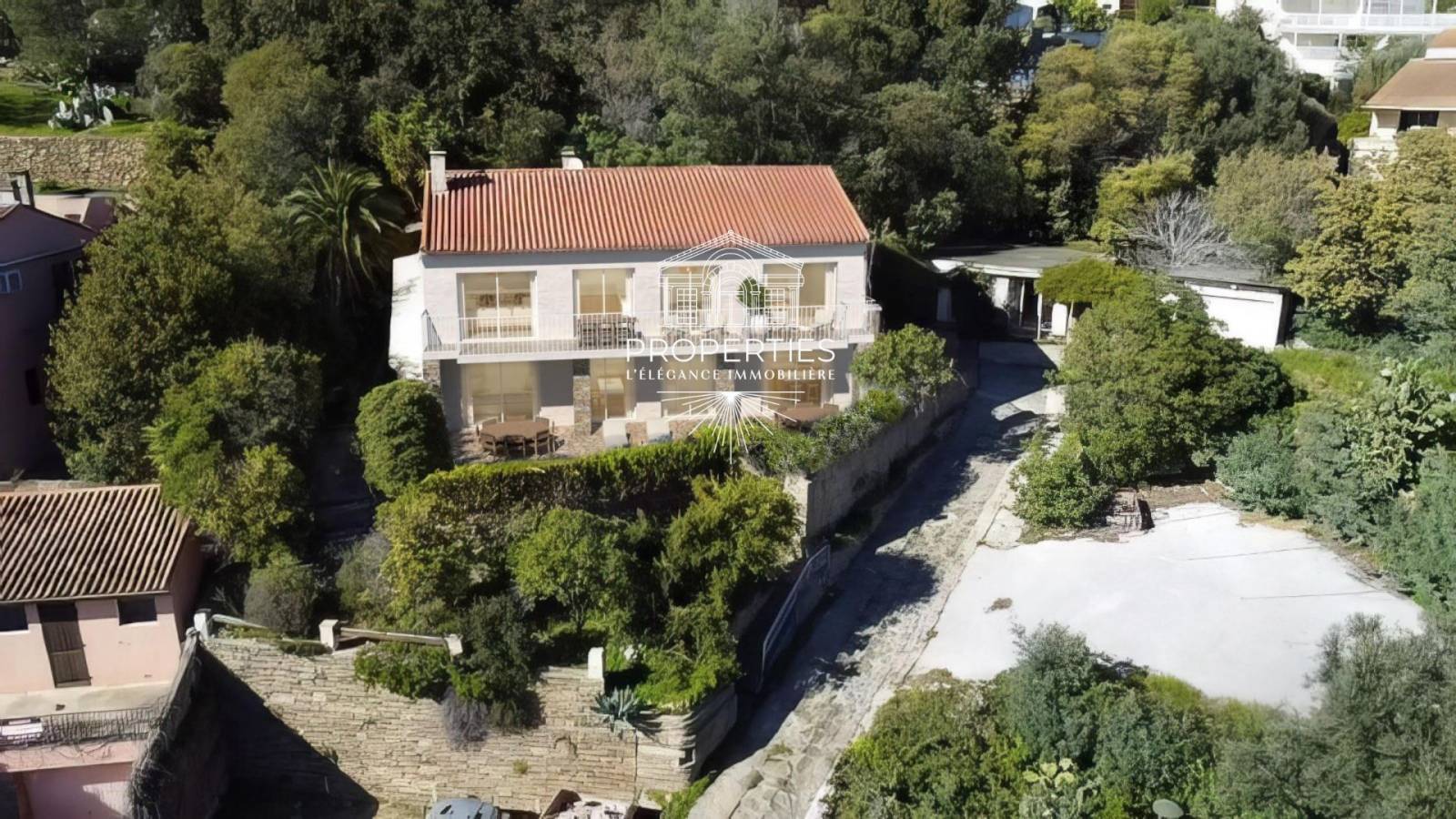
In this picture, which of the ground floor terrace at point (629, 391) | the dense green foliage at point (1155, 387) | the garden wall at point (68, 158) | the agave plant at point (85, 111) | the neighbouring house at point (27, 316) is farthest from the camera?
the agave plant at point (85, 111)

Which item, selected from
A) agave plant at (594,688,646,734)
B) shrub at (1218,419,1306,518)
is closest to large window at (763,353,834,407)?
agave plant at (594,688,646,734)

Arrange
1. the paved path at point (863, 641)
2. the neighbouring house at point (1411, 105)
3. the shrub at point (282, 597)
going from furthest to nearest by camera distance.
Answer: the neighbouring house at point (1411, 105)
the shrub at point (282, 597)
the paved path at point (863, 641)

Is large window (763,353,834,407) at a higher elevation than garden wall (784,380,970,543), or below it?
higher

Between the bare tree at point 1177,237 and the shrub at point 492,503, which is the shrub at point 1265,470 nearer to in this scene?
the bare tree at point 1177,237

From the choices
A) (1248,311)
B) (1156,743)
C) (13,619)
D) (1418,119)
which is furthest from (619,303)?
(1418,119)

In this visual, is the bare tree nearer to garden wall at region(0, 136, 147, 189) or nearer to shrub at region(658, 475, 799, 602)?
shrub at region(658, 475, 799, 602)

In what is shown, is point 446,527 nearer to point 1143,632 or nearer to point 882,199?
point 1143,632

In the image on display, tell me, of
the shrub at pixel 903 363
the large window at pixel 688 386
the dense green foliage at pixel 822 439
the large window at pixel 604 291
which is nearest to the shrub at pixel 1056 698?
the dense green foliage at pixel 822 439

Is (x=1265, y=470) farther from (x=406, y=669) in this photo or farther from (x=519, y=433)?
(x=406, y=669)
